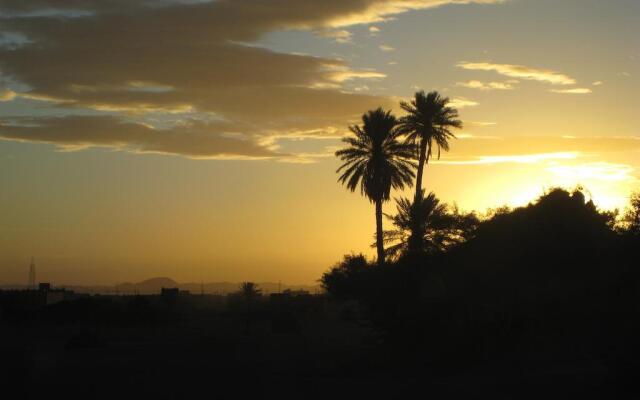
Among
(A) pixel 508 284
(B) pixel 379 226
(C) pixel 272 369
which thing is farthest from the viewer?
(B) pixel 379 226

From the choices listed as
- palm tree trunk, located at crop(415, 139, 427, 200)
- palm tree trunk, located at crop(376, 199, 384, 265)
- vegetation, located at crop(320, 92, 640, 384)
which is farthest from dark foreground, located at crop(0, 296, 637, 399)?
palm tree trunk, located at crop(415, 139, 427, 200)

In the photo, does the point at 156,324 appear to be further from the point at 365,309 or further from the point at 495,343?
the point at 495,343

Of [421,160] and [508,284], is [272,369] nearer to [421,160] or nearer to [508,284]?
[508,284]

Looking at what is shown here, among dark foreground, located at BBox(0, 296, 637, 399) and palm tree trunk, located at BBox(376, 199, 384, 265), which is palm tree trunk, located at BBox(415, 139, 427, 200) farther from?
dark foreground, located at BBox(0, 296, 637, 399)

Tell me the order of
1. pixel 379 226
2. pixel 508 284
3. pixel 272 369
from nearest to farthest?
1. pixel 272 369
2. pixel 508 284
3. pixel 379 226

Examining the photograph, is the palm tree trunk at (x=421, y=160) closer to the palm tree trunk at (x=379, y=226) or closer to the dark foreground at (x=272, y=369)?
the palm tree trunk at (x=379, y=226)

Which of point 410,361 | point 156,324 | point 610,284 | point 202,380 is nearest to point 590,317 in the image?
point 610,284

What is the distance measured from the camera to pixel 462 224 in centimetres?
5056

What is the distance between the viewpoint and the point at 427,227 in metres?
49.3

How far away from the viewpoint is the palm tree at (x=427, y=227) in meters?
49.3

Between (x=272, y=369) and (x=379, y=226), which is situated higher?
(x=379, y=226)

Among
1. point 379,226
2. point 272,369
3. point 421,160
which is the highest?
point 421,160

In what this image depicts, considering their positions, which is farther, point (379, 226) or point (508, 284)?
point (379, 226)

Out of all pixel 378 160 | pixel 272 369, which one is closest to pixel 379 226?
pixel 378 160
